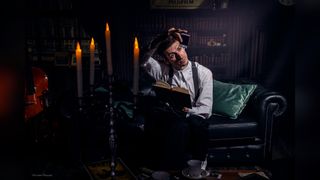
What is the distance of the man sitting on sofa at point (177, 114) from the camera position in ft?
10.2

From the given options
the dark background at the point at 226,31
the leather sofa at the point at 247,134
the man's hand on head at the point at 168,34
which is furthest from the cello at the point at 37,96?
the leather sofa at the point at 247,134

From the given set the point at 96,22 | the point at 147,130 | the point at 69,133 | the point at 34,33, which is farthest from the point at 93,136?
the point at 34,33

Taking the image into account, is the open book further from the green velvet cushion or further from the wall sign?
the wall sign

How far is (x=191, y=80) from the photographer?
3520 mm

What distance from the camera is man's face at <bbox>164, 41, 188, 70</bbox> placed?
3512 mm

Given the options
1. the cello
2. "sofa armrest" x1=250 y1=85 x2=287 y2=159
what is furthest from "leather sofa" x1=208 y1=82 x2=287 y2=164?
the cello

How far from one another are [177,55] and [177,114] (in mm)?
589

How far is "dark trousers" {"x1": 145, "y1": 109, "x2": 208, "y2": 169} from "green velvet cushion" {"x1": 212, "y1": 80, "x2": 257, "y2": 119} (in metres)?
0.32

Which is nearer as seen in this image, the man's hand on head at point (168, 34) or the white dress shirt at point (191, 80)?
the white dress shirt at point (191, 80)

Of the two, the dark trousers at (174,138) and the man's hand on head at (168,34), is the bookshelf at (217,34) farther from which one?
the dark trousers at (174,138)

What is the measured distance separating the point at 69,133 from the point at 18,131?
10.7 ft

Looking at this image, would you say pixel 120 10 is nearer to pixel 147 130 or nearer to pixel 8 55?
pixel 147 130

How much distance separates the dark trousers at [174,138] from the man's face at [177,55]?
0.51 metres

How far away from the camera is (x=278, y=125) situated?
4.28m
